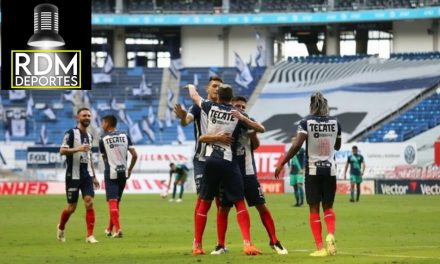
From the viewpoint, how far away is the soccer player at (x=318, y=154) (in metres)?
19.6


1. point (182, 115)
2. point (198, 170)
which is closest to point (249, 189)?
point (198, 170)

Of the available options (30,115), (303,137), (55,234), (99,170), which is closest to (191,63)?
(30,115)

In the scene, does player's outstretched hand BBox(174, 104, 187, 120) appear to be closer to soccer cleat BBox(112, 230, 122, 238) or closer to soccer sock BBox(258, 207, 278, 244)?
soccer sock BBox(258, 207, 278, 244)

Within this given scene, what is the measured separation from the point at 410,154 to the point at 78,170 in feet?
125

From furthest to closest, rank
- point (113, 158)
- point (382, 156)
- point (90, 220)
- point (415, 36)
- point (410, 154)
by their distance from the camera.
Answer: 1. point (415, 36)
2. point (410, 154)
3. point (382, 156)
4. point (113, 158)
5. point (90, 220)

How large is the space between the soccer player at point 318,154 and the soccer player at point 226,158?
0.83 metres

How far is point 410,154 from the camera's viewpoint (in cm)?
6062

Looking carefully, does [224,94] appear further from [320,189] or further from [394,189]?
[394,189]

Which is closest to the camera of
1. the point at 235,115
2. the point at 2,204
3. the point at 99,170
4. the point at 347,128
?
the point at 235,115

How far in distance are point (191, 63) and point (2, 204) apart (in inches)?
1622

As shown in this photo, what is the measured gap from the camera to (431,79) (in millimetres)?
74812

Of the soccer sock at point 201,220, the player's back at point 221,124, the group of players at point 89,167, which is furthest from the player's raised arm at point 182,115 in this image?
the group of players at point 89,167

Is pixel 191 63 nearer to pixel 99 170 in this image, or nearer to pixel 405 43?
pixel 405 43

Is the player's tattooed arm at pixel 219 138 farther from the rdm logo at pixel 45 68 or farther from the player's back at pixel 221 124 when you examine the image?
the rdm logo at pixel 45 68
